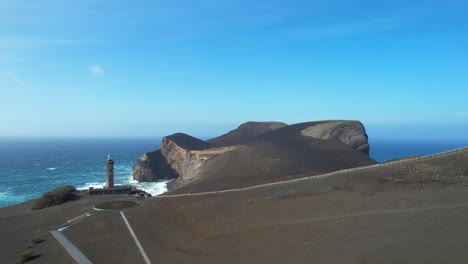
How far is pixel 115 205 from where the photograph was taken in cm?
3438

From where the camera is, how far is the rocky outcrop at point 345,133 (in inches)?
2734

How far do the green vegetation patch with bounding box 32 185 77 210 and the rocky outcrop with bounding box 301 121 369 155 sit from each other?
4964cm

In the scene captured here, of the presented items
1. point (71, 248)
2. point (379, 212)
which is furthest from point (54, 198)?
point (379, 212)

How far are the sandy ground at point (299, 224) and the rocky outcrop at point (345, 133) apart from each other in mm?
40322

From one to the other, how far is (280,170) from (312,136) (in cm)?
2708

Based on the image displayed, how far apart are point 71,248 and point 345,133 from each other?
202 feet

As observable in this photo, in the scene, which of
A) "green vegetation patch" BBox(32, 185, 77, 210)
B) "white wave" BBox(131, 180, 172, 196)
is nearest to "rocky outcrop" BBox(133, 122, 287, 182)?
"white wave" BBox(131, 180, 172, 196)

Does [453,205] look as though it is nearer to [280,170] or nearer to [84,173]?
[280,170]

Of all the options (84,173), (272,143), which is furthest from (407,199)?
(84,173)

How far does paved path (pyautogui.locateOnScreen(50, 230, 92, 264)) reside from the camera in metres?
18.4

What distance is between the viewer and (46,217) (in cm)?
3038

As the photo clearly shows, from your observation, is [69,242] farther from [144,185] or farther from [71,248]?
[144,185]

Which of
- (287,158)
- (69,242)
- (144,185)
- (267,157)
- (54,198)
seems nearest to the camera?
(69,242)

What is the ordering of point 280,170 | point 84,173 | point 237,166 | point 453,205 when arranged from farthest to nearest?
point 84,173 → point 237,166 → point 280,170 → point 453,205
